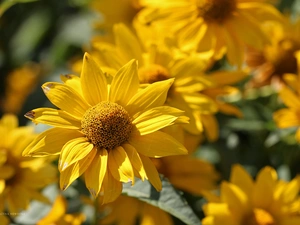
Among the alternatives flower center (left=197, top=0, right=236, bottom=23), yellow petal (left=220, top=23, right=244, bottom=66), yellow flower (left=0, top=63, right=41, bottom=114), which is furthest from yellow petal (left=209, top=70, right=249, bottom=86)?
yellow flower (left=0, top=63, right=41, bottom=114)

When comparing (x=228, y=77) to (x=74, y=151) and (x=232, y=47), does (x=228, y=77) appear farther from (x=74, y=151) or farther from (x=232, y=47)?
(x=74, y=151)

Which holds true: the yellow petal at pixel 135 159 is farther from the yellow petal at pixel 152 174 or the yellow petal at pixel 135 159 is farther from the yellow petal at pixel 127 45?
the yellow petal at pixel 127 45

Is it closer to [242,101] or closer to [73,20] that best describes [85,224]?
[242,101]

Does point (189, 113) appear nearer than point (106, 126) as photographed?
No

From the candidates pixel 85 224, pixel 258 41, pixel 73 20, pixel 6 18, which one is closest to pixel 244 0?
pixel 258 41

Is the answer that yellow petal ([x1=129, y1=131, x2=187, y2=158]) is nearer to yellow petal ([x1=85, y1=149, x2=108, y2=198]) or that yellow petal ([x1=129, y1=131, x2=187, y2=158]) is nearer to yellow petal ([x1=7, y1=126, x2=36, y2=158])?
yellow petal ([x1=85, y1=149, x2=108, y2=198])

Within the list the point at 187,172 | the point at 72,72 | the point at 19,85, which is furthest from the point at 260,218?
the point at 19,85

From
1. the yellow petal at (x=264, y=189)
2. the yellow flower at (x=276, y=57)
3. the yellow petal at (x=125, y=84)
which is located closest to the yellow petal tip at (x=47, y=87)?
the yellow petal at (x=125, y=84)
